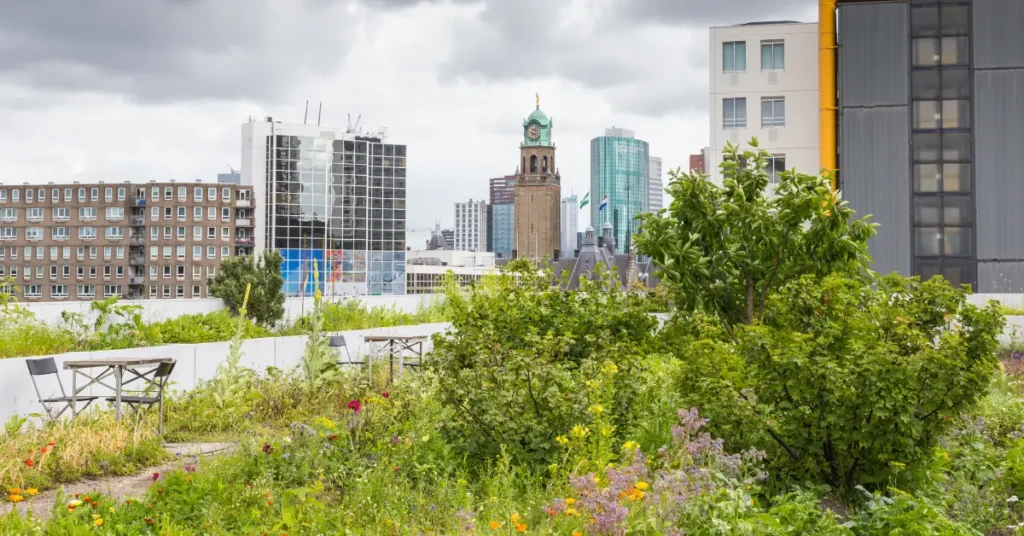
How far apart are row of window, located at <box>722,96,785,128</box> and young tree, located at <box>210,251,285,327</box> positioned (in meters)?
18.3

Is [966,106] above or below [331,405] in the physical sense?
above

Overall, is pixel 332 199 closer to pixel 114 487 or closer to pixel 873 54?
pixel 873 54

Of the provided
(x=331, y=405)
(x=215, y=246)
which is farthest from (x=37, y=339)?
(x=215, y=246)

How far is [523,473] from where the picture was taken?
7.17 meters

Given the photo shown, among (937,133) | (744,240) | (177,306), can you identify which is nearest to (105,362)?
(744,240)

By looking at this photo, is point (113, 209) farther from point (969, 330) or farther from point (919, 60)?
point (969, 330)

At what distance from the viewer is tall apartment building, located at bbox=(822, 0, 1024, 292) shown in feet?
112

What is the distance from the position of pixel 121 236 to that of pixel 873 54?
121 m

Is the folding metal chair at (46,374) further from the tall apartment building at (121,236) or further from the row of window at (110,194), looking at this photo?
the row of window at (110,194)

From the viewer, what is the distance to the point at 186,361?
42.2 feet

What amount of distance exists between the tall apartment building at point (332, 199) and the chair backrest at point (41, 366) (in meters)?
120

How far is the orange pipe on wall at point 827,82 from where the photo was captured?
34.5 m

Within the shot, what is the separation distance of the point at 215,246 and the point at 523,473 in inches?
5026

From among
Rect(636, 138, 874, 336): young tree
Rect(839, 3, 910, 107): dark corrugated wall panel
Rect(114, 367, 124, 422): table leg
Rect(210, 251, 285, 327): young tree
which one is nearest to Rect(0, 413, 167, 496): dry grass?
Rect(114, 367, 124, 422): table leg
